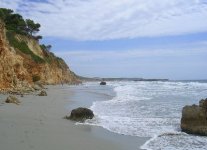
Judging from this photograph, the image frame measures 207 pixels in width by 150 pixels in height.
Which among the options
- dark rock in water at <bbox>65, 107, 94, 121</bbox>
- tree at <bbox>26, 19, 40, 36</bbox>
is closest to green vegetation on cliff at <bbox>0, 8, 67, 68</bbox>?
tree at <bbox>26, 19, 40, 36</bbox>

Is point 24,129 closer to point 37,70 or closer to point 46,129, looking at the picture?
point 46,129

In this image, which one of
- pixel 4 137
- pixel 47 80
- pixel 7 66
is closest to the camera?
pixel 4 137

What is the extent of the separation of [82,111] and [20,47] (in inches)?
1786

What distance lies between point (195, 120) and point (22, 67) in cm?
→ 3407

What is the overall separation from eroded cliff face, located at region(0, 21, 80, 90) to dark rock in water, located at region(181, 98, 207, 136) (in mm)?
19842

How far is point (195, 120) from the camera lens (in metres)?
12.5

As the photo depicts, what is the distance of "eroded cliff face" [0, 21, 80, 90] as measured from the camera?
31.1 m

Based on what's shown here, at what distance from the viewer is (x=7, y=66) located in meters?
31.5

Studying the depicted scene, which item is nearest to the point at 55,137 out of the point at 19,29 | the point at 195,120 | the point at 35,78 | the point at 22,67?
the point at 195,120

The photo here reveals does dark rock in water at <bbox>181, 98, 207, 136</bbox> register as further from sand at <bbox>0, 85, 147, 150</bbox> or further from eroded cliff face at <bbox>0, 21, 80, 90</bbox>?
eroded cliff face at <bbox>0, 21, 80, 90</bbox>

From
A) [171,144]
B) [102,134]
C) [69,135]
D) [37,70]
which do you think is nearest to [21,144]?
[69,135]

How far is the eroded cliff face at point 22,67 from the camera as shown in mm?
31094

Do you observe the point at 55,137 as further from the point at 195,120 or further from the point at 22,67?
the point at 22,67

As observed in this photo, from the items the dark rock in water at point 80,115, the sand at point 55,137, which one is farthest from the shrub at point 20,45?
the sand at point 55,137
